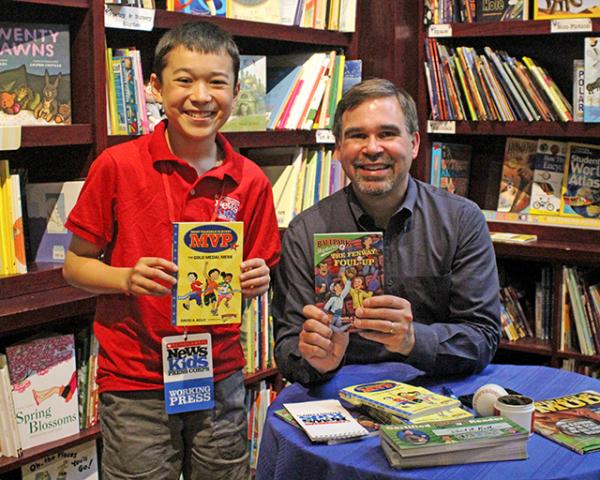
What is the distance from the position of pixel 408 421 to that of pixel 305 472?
23 cm

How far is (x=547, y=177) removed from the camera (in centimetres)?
370

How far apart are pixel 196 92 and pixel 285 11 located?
4.83 ft

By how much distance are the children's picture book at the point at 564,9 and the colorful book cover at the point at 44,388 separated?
7.63 feet

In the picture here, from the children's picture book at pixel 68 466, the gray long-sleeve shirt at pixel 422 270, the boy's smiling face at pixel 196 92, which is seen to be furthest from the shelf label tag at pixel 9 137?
the children's picture book at pixel 68 466

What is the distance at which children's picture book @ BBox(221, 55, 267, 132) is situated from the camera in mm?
3184

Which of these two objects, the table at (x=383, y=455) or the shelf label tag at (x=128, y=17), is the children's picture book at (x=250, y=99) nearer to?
the shelf label tag at (x=128, y=17)

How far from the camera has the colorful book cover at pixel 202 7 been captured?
2.91m

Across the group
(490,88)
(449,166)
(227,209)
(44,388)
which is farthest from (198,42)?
(449,166)

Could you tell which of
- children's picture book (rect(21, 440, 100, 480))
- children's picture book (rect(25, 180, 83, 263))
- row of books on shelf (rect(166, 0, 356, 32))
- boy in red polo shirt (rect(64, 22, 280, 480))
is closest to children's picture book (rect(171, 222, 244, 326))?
boy in red polo shirt (rect(64, 22, 280, 480))

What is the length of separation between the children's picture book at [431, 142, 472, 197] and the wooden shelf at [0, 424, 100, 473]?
6.44 feet

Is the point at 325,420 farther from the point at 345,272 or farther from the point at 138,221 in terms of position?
the point at 138,221

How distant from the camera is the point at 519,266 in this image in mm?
3832

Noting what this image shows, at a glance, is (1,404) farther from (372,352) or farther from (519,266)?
(519,266)

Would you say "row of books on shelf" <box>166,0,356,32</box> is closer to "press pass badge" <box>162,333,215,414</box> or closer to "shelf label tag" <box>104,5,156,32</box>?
"shelf label tag" <box>104,5,156,32</box>
